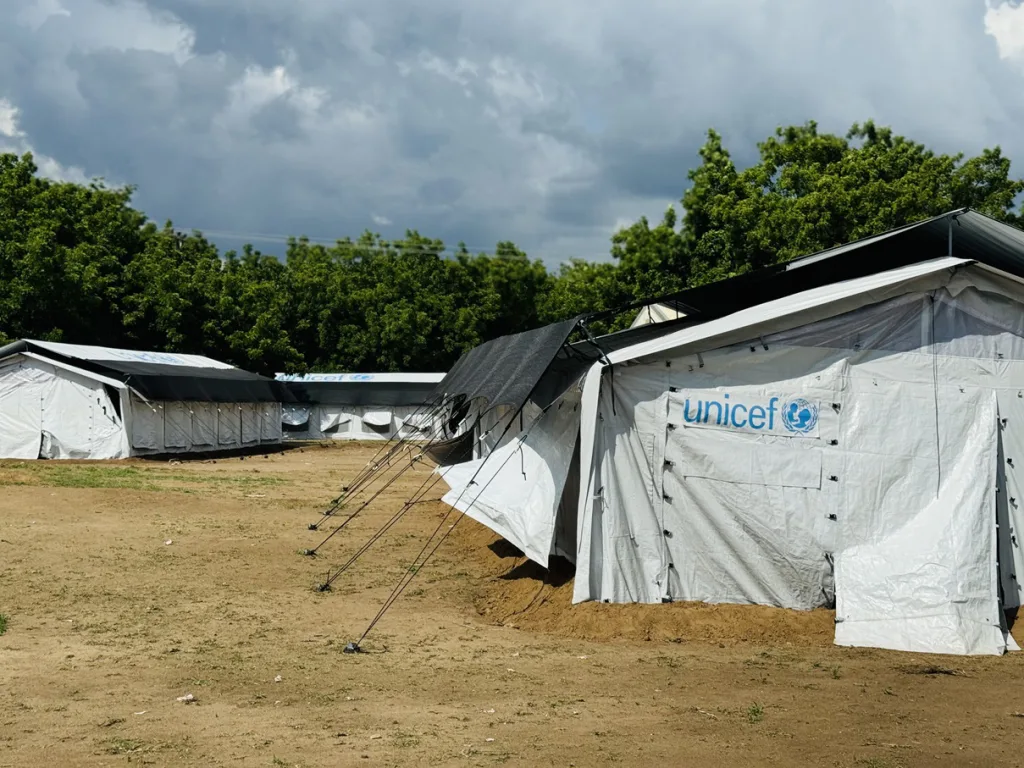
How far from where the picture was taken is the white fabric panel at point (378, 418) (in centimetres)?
4222

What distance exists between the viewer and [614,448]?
942 centimetres

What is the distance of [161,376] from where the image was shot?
28.5m

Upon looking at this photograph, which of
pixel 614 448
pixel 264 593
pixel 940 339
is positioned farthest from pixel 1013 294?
pixel 264 593

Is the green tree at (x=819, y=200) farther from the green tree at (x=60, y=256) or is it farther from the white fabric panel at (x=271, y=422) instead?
the green tree at (x=60, y=256)

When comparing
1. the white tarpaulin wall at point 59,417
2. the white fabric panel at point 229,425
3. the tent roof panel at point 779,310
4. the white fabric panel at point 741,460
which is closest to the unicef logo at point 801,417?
the white fabric panel at point 741,460

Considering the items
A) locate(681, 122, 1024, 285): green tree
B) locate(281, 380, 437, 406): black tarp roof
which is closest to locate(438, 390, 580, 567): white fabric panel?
locate(681, 122, 1024, 285): green tree

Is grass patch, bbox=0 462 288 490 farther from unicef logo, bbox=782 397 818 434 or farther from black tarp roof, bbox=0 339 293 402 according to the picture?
unicef logo, bbox=782 397 818 434

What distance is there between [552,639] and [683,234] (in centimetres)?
2234

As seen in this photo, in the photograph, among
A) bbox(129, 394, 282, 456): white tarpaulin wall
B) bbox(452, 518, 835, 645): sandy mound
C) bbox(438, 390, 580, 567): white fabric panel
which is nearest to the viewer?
bbox(452, 518, 835, 645): sandy mound

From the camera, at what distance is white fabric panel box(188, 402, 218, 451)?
31.4 metres

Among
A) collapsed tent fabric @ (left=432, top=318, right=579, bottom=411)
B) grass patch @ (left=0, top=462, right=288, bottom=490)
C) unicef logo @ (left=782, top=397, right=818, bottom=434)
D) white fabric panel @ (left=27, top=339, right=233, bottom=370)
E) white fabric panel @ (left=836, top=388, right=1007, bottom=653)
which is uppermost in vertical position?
white fabric panel @ (left=27, top=339, right=233, bottom=370)

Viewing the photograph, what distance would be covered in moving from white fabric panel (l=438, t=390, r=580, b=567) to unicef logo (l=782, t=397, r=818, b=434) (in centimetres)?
215

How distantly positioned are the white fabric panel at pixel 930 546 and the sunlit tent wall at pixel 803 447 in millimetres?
21

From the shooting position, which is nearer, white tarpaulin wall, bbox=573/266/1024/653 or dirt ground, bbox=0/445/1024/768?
dirt ground, bbox=0/445/1024/768
